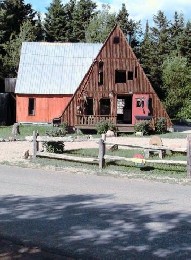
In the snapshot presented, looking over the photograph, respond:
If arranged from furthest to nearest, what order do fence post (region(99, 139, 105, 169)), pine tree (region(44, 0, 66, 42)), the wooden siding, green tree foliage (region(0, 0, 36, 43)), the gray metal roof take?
pine tree (region(44, 0, 66, 42))
green tree foliage (region(0, 0, 36, 43))
the gray metal roof
the wooden siding
fence post (region(99, 139, 105, 169))

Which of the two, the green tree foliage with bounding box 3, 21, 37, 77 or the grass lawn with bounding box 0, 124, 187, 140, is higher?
the green tree foliage with bounding box 3, 21, 37, 77

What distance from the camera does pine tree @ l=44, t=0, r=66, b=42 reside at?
223ft

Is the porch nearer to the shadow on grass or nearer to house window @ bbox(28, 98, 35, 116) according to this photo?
house window @ bbox(28, 98, 35, 116)

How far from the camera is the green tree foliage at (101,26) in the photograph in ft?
195

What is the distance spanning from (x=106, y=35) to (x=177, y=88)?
14036mm

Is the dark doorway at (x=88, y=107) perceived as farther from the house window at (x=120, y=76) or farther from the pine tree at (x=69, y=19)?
the pine tree at (x=69, y=19)

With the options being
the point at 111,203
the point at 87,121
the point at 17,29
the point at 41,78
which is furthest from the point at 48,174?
the point at 17,29

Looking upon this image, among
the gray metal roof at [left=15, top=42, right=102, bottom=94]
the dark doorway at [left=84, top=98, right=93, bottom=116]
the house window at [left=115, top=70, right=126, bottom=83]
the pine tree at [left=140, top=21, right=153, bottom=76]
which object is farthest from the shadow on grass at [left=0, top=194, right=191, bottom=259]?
the pine tree at [left=140, top=21, right=153, bottom=76]

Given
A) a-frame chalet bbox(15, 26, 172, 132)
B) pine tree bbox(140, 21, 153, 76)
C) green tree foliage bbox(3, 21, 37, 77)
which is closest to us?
a-frame chalet bbox(15, 26, 172, 132)

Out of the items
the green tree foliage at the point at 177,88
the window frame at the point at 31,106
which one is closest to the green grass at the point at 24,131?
the window frame at the point at 31,106

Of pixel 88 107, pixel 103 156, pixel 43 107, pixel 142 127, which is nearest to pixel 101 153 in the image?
pixel 103 156

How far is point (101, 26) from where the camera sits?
61375mm

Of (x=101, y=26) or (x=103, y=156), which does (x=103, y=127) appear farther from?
(x=101, y=26)

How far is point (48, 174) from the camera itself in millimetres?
15703
